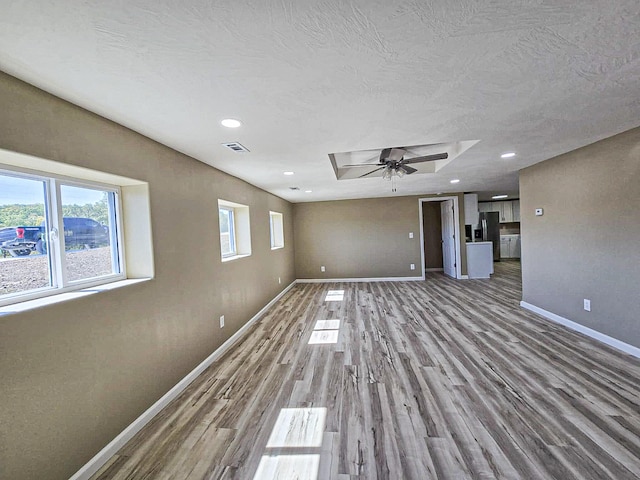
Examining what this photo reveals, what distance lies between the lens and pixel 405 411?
2.05 m

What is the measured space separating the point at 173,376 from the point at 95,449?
0.74 metres

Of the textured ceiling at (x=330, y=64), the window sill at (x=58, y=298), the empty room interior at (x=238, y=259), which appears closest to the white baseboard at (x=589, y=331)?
the empty room interior at (x=238, y=259)

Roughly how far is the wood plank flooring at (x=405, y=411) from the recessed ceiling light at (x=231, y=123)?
218 cm

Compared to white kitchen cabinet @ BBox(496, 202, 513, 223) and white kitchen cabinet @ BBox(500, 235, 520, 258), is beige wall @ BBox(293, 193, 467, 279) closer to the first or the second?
white kitchen cabinet @ BBox(496, 202, 513, 223)

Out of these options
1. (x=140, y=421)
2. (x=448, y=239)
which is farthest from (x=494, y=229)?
(x=140, y=421)

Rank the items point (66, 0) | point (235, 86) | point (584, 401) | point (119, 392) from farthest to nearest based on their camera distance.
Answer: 1. point (584, 401)
2. point (119, 392)
3. point (235, 86)
4. point (66, 0)

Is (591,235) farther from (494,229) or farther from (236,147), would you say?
(494,229)

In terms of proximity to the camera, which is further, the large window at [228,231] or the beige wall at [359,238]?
the beige wall at [359,238]

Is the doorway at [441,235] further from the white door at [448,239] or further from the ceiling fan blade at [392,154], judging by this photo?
the ceiling fan blade at [392,154]

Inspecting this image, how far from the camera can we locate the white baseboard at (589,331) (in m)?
2.75

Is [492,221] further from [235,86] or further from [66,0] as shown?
[66,0]

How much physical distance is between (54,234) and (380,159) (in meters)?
3.27

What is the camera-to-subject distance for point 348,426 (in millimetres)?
1914

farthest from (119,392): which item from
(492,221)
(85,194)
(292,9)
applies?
(492,221)
